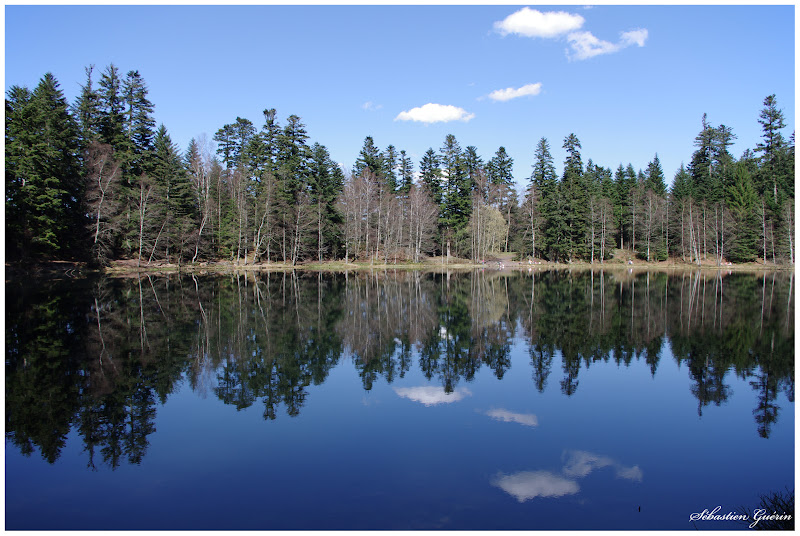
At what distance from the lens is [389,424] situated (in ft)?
29.3

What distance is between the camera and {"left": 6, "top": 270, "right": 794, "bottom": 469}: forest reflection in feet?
31.6

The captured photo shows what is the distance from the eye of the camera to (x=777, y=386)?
11.5 m

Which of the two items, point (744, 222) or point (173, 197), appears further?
point (744, 222)

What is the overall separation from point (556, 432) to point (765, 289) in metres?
34.4

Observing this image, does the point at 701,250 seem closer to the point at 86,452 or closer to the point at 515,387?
the point at 515,387

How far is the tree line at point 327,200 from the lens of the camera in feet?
145

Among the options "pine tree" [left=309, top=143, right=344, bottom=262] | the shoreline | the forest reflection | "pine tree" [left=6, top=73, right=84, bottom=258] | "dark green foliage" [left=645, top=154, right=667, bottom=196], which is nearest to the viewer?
the forest reflection

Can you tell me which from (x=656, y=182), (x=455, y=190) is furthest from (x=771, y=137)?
(x=455, y=190)

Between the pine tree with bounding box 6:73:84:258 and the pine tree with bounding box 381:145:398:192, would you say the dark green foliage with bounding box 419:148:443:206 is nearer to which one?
the pine tree with bounding box 381:145:398:192

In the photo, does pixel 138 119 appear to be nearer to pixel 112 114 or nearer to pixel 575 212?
pixel 112 114
